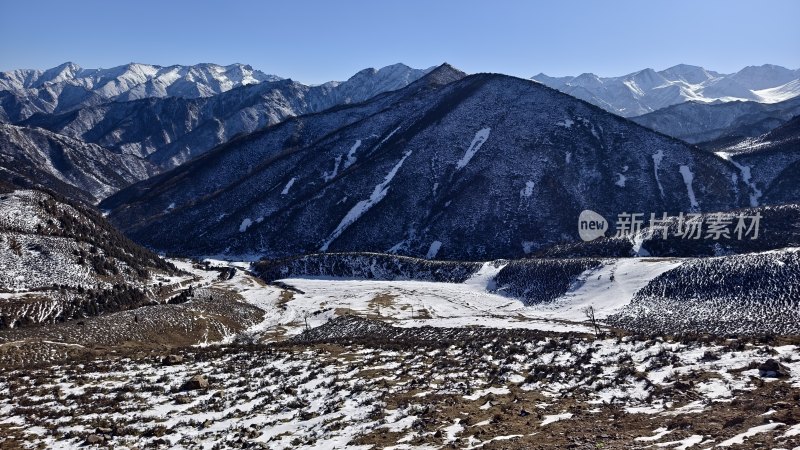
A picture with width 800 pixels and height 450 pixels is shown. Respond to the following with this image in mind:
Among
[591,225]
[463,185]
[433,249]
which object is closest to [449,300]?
[433,249]

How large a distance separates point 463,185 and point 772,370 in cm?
10443

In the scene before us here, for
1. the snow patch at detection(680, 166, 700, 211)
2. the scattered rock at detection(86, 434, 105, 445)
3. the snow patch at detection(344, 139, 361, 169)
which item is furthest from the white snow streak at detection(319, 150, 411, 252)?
the scattered rock at detection(86, 434, 105, 445)

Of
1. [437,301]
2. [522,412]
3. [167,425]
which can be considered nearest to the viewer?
[522,412]

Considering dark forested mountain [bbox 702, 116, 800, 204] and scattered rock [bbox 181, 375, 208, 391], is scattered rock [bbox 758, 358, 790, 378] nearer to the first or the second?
scattered rock [bbox 181, 375, 208, 391]

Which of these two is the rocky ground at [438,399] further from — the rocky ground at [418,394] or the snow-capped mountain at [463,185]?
the snow-capped mountain at [463,185]

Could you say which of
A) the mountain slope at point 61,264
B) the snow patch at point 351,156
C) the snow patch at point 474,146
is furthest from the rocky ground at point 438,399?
the snow patch at point 351,156

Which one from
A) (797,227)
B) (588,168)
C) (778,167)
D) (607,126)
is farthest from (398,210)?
(778,167)

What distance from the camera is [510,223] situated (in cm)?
11012

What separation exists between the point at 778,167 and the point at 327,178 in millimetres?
117796

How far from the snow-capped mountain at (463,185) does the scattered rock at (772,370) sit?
84.1 meters

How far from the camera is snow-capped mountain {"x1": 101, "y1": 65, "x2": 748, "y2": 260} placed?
11138cm

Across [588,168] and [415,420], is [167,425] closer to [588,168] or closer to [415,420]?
[415,420]

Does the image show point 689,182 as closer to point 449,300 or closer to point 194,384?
point 449,300

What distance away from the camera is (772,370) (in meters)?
18.4
